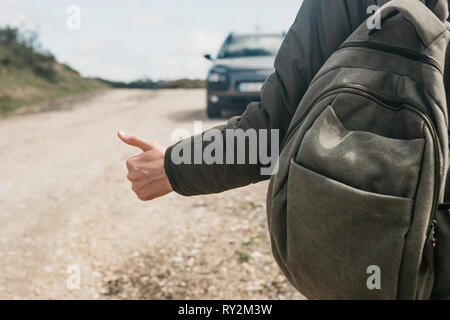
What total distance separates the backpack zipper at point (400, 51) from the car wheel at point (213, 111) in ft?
26.3

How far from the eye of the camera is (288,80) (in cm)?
134

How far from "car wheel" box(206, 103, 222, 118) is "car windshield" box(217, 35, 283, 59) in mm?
1162

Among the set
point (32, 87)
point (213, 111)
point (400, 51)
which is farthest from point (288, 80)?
point (32, 87)

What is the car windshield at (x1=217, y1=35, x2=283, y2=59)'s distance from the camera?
9500 mm

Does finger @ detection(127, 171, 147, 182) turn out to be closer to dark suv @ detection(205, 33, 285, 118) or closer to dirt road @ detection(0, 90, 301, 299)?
dirt road @ detection(0, 90, 301, 299)

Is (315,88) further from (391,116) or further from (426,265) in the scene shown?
(426,265)

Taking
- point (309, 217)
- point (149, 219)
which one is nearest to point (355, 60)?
point (309, 217)

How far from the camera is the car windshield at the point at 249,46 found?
9.50 metres

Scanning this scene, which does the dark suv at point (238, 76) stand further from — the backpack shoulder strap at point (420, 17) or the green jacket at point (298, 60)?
the backpack shoulder strap at point (420, 17)

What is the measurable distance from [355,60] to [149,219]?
3461 millimetres

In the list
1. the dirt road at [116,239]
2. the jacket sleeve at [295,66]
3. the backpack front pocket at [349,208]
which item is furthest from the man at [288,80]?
the dirt road at [116,239]

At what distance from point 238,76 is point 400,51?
7735mm

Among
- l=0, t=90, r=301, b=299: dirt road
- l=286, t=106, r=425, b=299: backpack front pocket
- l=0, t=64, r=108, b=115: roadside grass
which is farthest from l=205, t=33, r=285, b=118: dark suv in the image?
l=286, t=106, r=425, b=299: backpack front pocket

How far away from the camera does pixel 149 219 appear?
4.36 meters
